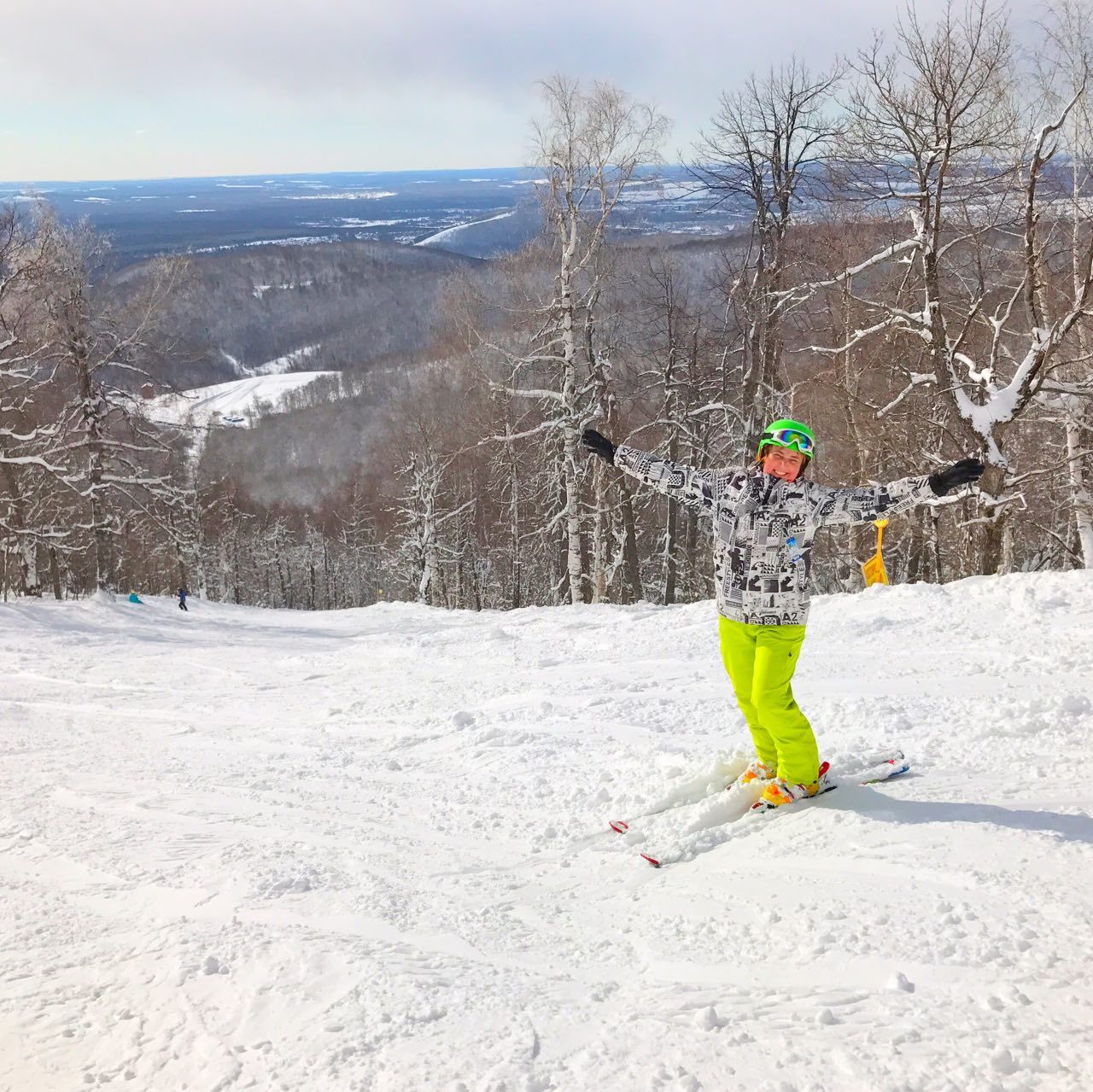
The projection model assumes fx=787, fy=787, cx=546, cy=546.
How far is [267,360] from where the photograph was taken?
128625 mm

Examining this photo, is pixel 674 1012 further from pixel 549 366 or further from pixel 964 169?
pixel 549 366

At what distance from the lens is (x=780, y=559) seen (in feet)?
13.3

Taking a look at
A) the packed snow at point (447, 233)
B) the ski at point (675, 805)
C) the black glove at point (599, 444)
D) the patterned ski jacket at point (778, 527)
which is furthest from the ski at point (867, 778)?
the packed snow at point (447, 233)

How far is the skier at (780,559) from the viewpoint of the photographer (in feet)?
13.2

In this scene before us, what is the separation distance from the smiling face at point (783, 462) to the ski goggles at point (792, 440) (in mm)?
20

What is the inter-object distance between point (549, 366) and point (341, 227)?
18938cm

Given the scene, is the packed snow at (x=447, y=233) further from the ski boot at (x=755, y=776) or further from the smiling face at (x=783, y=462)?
the ski boot at (x=755, y=776)

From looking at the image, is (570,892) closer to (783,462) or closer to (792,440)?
(783,462)

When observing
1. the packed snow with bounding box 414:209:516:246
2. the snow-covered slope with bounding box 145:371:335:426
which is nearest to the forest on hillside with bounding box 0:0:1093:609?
the snow-covered slope with bounding box 145:371:335:426

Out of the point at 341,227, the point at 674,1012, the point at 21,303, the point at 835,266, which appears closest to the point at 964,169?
the point at 835,266

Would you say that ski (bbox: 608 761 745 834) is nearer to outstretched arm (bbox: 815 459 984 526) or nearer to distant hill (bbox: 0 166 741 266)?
outstretched arm (bbox: 815 459 984 526)

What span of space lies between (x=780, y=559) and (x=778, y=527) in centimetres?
17

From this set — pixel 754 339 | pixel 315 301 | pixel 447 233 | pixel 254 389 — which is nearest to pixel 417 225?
pixel 447 233

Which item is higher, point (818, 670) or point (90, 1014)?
point (90, 1014)
